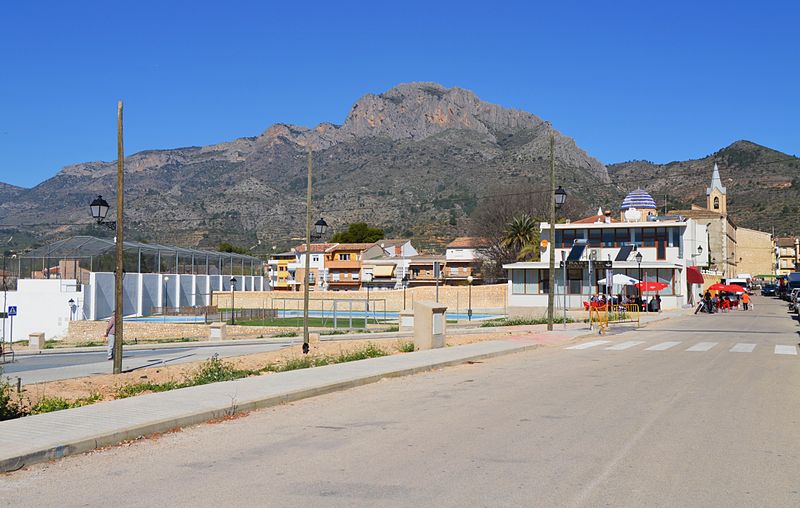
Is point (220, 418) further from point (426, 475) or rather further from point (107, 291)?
point (107, 291)

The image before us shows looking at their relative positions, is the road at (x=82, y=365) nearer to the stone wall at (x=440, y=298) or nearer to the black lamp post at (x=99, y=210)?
the black lamp post at (x=99, y=210)

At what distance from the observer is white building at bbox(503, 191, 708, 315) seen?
181 feet

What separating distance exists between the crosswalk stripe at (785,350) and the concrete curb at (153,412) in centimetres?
1093

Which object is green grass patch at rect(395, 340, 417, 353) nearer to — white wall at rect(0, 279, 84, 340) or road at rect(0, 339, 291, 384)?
road at rect(0, 339, 291, 384)

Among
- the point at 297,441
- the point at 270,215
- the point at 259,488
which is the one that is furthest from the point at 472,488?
the point at 270,215

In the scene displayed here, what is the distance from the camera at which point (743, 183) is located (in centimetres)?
15450

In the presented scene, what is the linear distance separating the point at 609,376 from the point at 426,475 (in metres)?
9.41

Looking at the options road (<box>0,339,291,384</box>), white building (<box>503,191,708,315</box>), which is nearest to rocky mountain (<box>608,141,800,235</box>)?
white building (<box>503,191,708,315</box>)

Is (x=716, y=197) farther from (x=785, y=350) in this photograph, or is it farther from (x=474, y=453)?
(x=474, y=453)

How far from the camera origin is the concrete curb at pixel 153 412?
8.36m

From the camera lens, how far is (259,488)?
6816 millimetres

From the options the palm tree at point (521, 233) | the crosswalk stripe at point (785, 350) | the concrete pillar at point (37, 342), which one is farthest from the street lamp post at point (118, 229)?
the palm tree at point (521, 233)

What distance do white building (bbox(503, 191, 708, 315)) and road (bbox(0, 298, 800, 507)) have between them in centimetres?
4214

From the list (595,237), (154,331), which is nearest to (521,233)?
(595,237)
